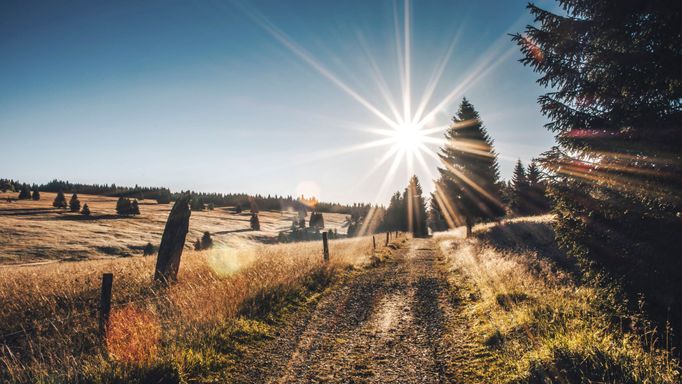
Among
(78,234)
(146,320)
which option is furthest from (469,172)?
(78,234)

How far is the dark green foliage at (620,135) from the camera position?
4598 mm

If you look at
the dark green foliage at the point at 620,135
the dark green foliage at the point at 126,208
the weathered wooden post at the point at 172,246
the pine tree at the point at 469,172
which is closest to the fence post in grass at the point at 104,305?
the weathered wooden post at the point at 172,246

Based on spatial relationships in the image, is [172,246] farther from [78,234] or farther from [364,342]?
[78,234]

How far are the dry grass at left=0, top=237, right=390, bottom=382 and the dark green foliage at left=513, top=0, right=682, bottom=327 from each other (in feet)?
21.1

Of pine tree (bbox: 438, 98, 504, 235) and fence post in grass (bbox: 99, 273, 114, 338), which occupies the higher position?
pine tree (bbox: 438, 98, 504, 235)

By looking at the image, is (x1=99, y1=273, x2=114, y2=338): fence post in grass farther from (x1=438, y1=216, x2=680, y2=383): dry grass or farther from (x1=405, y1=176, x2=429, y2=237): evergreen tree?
(x1=405, y1=176, x2=429, y2=237): evergreen tree

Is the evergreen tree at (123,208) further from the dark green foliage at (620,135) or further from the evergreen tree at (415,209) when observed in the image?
the dark green foliage at (620,135)

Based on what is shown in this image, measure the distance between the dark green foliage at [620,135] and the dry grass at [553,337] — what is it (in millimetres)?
756

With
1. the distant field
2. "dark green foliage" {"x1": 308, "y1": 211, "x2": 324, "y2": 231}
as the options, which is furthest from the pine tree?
"dark green foliage" {"x1": 308, "y1": 211, "x2": 324, "y2": 231}

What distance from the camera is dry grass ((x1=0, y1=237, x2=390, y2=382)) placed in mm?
4184

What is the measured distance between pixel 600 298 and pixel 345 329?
472cm

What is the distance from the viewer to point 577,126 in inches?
227

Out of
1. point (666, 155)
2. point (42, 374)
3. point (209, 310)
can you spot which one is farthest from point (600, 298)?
point (42, 374)

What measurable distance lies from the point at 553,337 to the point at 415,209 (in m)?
46.0
